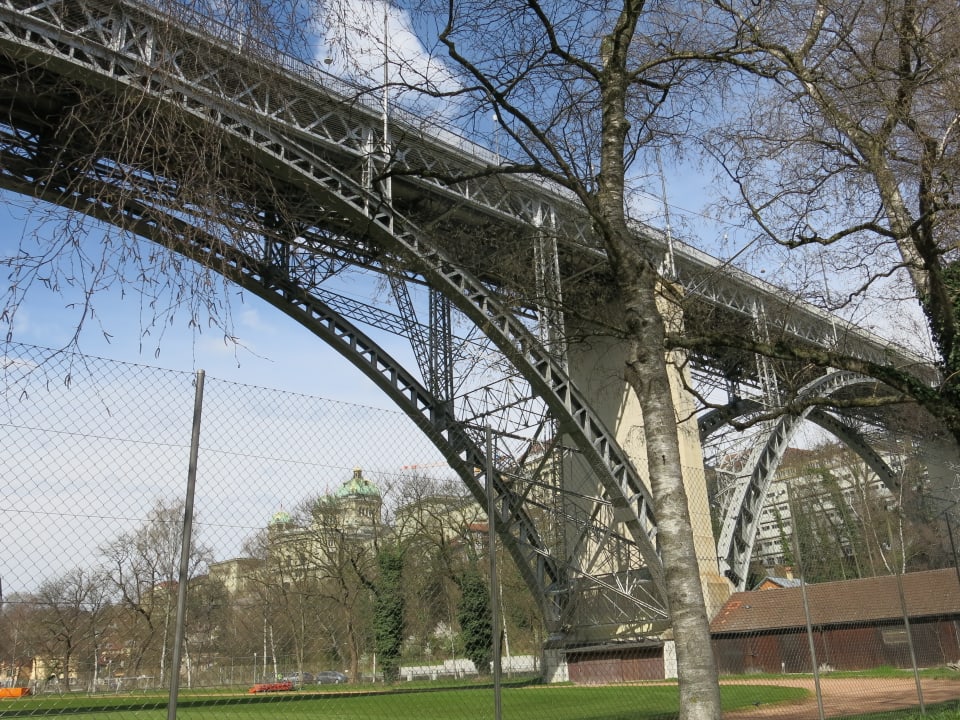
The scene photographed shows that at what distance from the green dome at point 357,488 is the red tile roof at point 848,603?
22119 millimetres

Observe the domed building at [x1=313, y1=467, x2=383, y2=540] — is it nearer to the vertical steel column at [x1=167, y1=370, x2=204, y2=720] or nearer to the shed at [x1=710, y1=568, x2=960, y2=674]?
the vertical steel column at [x1=167, y1=370, x2=204, y2=720]

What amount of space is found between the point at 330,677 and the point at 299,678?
13.2 inches

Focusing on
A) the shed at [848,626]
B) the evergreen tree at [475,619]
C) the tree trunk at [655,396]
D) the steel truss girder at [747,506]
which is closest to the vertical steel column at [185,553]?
the tree trunk at [655,396]

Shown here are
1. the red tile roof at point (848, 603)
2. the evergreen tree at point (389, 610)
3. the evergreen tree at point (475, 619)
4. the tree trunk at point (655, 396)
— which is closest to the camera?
the tree trunk at point (655, 396)

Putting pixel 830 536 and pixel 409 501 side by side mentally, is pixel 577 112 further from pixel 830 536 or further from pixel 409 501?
pixel 830 536

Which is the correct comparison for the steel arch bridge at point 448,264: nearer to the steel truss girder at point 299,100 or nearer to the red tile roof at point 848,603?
the steel truss girder at point 299,100

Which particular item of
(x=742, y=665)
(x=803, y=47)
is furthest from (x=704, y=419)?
(x=803, y=47)

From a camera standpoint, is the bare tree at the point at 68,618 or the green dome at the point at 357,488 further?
the green dome at the point at 357,488

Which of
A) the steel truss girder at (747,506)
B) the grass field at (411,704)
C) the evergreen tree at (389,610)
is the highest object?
the steel truss girder at (747,506)

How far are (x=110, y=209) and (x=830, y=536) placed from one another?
4703 centimetres

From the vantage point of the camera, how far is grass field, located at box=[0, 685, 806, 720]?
491 centimetres

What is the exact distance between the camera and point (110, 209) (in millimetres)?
3359

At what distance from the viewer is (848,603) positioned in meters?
28.0

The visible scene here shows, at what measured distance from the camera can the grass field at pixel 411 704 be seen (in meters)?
4.91
